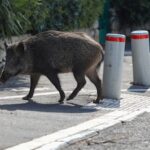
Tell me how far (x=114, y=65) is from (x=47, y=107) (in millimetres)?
1660

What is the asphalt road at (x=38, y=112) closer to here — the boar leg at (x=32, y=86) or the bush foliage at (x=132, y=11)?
the boar leg at (x=32, y=86)

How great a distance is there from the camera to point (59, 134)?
8617 mm

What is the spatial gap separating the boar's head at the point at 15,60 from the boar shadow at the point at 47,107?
2.18 ft

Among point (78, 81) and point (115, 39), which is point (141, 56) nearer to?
point (115, 39)

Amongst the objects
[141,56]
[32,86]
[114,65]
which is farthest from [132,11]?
[32,86]

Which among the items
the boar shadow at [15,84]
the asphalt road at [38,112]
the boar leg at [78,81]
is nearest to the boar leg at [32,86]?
the asphalt road at [38,112]

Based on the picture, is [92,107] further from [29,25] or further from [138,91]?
[29,25]

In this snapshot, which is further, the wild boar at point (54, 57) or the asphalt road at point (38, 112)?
the wild boar at point (54, 57)

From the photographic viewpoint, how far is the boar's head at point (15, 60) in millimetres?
11227

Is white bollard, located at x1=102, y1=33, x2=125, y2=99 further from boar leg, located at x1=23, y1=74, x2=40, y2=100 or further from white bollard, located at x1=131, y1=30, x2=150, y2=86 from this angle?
white bollard, located at x1=131, y1=30, x2=150, y2=86

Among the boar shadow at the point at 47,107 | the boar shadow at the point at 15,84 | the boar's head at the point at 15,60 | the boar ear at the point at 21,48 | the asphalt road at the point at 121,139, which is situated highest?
the boar ear at the point at 21,48

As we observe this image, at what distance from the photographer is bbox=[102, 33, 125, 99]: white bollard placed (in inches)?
457

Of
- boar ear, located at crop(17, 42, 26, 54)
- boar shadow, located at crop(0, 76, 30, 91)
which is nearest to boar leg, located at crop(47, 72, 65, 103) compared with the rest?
boar ear, located at crop(17, 42, 26, 54)

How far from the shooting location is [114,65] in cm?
1166
